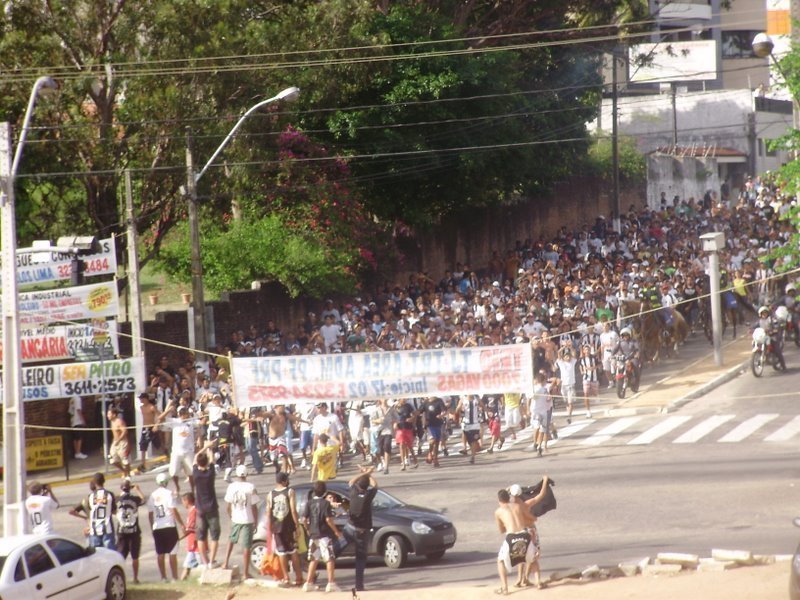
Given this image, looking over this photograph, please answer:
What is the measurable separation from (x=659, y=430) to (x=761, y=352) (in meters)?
4.68

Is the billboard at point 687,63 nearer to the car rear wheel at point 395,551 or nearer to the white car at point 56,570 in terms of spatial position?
the car rear wheel at point 395,551

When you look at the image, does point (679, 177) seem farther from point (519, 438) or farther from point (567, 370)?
point (519, 438)

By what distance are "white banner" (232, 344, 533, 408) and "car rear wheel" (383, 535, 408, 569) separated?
10.6 feet

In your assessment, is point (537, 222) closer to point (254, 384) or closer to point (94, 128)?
point (94, 128)

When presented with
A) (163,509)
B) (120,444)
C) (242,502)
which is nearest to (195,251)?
(120,444)

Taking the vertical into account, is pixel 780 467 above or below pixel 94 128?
below

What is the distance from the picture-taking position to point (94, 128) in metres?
29.2

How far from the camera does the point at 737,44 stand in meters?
84.6

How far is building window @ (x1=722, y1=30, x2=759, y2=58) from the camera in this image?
8381 centimetres

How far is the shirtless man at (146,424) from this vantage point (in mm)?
24406

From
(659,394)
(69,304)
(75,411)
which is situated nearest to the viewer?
(69,304)

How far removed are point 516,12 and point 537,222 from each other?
1053 centimetres

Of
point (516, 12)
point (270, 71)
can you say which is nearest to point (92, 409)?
point (270, 71)

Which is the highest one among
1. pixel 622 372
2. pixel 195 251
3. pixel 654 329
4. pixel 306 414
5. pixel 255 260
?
pixel 255 260
